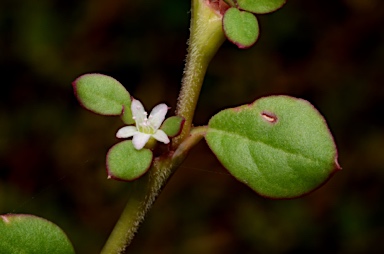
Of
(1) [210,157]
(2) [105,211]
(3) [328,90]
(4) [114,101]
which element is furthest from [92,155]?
(4) [114,101]

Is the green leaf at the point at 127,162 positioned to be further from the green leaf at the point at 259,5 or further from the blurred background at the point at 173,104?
the blurred background at the point at 173,104

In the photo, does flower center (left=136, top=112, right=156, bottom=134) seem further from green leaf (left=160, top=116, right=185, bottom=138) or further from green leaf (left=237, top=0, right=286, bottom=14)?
green leaf (left=237, top=0, right=286, bottom=14)

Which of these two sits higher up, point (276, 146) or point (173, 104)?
point (276, 146)

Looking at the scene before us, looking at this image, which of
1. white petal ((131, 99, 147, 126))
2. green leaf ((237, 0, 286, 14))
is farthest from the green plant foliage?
green leaf ((237, 0, 286, 14))

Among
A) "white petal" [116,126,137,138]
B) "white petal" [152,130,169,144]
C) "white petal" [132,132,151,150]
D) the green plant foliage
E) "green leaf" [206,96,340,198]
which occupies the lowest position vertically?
"green leaf" [206,96,340,198]

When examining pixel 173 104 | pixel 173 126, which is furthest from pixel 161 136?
pixel 173 104

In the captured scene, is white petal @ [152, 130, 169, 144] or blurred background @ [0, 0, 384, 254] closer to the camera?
white petal @ [152, 130, 169, 144]

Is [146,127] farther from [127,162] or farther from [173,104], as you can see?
[173,104]
